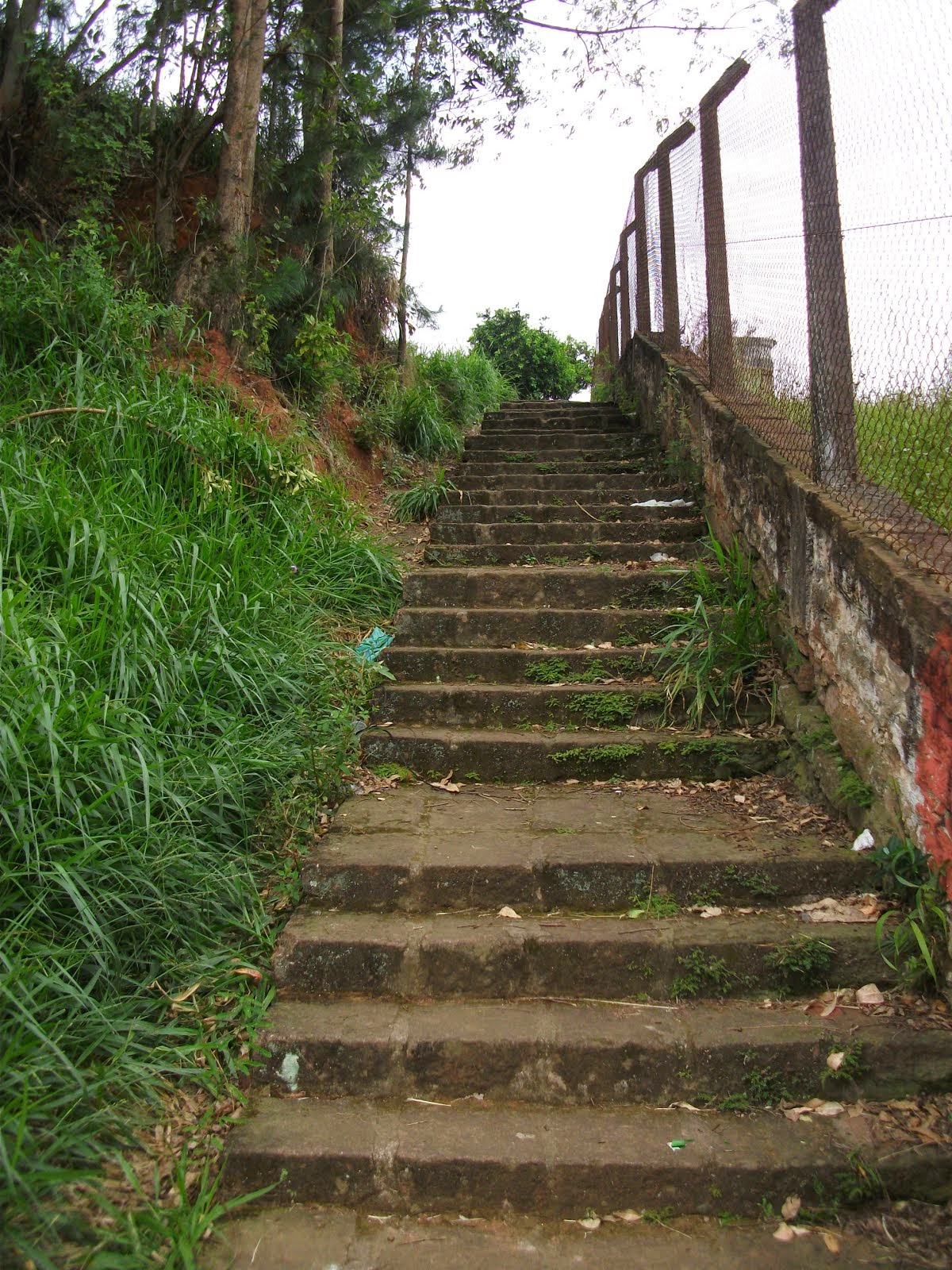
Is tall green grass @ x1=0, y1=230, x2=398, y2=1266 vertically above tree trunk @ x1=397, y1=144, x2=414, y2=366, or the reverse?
tree trunk @ x1=397, y1=144, x2=414, y2=366

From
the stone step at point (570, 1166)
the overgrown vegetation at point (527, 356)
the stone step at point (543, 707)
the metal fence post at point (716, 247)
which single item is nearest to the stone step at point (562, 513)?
the metal fence post at point (716, 247)

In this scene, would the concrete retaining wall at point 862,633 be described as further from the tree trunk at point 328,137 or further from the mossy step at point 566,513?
the tree trunk at point 328,137

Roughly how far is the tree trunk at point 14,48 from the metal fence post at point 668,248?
4.32 m

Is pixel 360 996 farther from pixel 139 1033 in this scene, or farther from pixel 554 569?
pixel 554 569

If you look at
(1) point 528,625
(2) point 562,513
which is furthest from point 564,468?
(1) point 528,625

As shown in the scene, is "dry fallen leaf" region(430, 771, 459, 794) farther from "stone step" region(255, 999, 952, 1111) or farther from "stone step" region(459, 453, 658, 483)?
"stone step" region(459, 453, 658, 483)

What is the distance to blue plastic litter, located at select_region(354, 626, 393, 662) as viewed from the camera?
4.10 meters

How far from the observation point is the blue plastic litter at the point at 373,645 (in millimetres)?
4102

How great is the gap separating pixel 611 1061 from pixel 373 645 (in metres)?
2.37

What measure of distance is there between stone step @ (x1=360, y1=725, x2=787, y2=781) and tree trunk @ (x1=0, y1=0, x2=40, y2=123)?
4715 millimetres

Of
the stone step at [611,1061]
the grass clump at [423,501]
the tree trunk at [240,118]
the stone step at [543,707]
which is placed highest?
the tree trunk at [240,118]

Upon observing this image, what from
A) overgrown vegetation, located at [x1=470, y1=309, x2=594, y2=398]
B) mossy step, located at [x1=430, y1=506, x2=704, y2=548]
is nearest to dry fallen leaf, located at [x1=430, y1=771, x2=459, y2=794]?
mossy step, located at [x1=430, y1=506, x2=704, y2=548]

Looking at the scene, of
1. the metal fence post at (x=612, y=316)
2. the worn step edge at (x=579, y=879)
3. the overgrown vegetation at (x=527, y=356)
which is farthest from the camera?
the overgrown vegetation at (x=527, y=356)

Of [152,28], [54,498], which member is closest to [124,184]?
[152,28]
